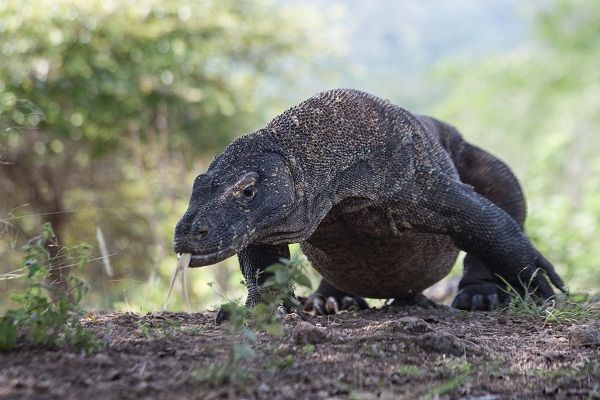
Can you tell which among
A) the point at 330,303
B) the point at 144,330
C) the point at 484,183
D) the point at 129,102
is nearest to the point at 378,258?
the point at 330,303

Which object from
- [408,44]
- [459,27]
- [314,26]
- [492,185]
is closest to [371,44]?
[408,44]

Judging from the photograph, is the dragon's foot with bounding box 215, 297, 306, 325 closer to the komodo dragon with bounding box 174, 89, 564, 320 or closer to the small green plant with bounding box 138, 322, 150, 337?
the komodo dragon with bounding box 174, 89, 564, 320

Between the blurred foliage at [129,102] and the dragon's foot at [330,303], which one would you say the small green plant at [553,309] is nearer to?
the dragon's foot at [330,303]

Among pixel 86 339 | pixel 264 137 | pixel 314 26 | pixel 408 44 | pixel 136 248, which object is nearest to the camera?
pixel 86 339

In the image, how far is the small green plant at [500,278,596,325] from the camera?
3715mm

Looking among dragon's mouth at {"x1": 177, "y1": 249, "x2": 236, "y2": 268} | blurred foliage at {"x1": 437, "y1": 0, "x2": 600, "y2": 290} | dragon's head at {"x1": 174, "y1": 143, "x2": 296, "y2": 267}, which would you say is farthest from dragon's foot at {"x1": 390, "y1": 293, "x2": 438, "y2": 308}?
blurred foliage at {"x1": 437, "y1": 0, "x2": 600, "y2": 290}

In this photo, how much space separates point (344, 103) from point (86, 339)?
1.83m

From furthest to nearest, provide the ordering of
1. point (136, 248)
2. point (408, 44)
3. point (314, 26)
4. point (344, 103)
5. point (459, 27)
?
point (459, 27)
point (408, 44)
point (314, 26)
point (136, 248)
point (344, 103)

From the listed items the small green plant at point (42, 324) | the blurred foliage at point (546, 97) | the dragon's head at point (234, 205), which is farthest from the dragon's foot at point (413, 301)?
the blurred foliage at point (546, 97)

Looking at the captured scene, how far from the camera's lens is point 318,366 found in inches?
99.8

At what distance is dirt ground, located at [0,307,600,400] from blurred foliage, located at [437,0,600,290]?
1445 cm

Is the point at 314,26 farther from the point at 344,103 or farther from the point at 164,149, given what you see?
the point at 344,103

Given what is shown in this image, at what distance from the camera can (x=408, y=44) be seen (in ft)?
254

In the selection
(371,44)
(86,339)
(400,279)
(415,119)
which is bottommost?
(400,279)
